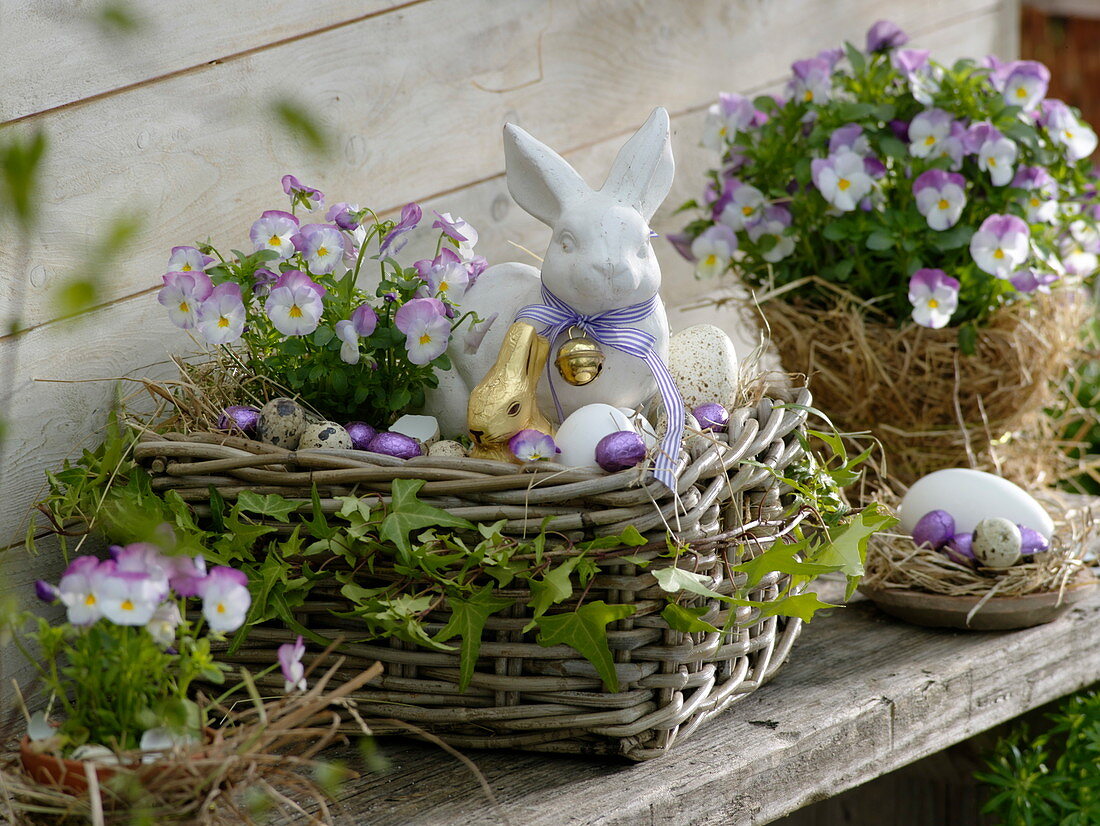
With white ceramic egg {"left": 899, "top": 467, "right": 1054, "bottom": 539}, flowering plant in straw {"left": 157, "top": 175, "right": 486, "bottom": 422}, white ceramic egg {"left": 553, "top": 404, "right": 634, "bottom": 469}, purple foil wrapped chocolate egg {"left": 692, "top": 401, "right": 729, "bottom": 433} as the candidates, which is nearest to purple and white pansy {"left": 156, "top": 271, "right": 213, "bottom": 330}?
flowering plant in straw {"left": 157, "top": 175, "right": 486, "bottom": 422}

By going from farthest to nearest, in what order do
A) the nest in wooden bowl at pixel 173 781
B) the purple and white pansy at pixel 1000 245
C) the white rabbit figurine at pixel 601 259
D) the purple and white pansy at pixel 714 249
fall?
the purple and white pansy at pixel 714 249 → the purple and white pansy at pixel 1000 245 → the white rabbit figurine at pixel 601 259 → the nest in wooden bowl at pixel 173 781

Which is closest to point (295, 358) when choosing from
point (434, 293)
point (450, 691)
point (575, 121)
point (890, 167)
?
point (434, 293)

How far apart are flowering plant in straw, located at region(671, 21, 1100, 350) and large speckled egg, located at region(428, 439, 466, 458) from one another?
62 cm

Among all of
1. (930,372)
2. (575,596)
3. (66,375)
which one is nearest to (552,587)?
(575,596)

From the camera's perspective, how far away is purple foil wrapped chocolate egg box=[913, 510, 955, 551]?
130cm

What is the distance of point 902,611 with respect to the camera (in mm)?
1309

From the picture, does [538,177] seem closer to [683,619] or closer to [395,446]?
[395,446]

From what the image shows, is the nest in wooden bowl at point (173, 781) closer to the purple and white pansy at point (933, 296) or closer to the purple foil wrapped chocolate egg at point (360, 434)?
the purple foil wrapped chocolate egg at point (360, 434)

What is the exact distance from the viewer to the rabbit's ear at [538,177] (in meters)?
1.00

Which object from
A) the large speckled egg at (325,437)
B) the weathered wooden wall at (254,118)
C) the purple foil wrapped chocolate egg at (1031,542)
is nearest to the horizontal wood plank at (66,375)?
the weathered wooden wall at (254,118)

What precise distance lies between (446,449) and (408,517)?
132 mm

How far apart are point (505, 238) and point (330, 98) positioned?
0.98 ft

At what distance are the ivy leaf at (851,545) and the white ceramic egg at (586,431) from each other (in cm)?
22

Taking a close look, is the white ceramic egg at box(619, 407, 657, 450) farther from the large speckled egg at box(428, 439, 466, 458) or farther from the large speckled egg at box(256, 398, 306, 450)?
the large speckled egg at box(256, 398, 306, 450)
